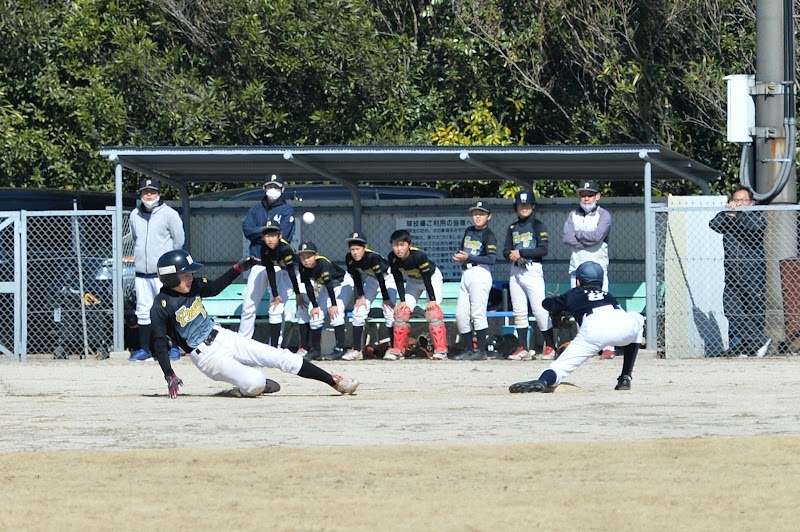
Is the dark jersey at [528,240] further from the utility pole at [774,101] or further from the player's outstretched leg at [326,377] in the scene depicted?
→ the player's outstretched leg at [326,377]

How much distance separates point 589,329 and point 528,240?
4204 millimetres

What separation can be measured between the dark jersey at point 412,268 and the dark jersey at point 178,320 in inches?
187

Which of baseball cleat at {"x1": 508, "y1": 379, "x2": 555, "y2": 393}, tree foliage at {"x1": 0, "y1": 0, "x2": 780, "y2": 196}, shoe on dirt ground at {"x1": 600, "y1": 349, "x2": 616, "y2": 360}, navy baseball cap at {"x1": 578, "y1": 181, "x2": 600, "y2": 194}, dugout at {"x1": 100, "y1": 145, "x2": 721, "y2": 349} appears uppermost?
A: tree foliage at {"x1": 0, "y1": 0, "x2": 780, "y2": 196}

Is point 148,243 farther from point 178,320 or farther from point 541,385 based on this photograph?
point 541,385

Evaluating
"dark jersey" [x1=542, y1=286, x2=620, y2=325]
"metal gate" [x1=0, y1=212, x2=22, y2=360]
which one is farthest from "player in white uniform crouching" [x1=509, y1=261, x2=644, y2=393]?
"metal gate" [x1=0, y1=212, x2=22, y2=360]

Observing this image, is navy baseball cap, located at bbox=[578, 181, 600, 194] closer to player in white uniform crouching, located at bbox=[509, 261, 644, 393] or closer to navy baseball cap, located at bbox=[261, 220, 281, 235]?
navy baseball cap, located at bbox=[261, 220, 281, 235]

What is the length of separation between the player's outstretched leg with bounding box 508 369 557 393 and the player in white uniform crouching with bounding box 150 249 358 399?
157 cm

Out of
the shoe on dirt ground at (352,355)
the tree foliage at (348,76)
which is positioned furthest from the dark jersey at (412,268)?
the tree foliage at (348,76)

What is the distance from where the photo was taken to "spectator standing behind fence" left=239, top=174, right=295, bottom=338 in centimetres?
1711

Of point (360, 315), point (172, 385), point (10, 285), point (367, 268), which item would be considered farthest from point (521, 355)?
point (10, 285)

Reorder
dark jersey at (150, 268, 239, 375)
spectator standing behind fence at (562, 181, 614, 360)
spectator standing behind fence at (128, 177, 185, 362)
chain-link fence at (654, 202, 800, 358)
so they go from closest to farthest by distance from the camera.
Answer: dark jersey at (150, 268, 239, 375) < chain-link fence at (654, 202, 800, 358) < spectator standing behind fence at (562, 181, 614, 360) < spectator standing behind fence at (128, 177, 185, 362)

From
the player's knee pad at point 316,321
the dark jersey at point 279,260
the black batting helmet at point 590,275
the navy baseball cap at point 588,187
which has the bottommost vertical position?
the player's knee pad at point 316,321

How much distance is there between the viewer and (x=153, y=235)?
16.9m

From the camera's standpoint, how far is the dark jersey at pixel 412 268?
55.5 ft
